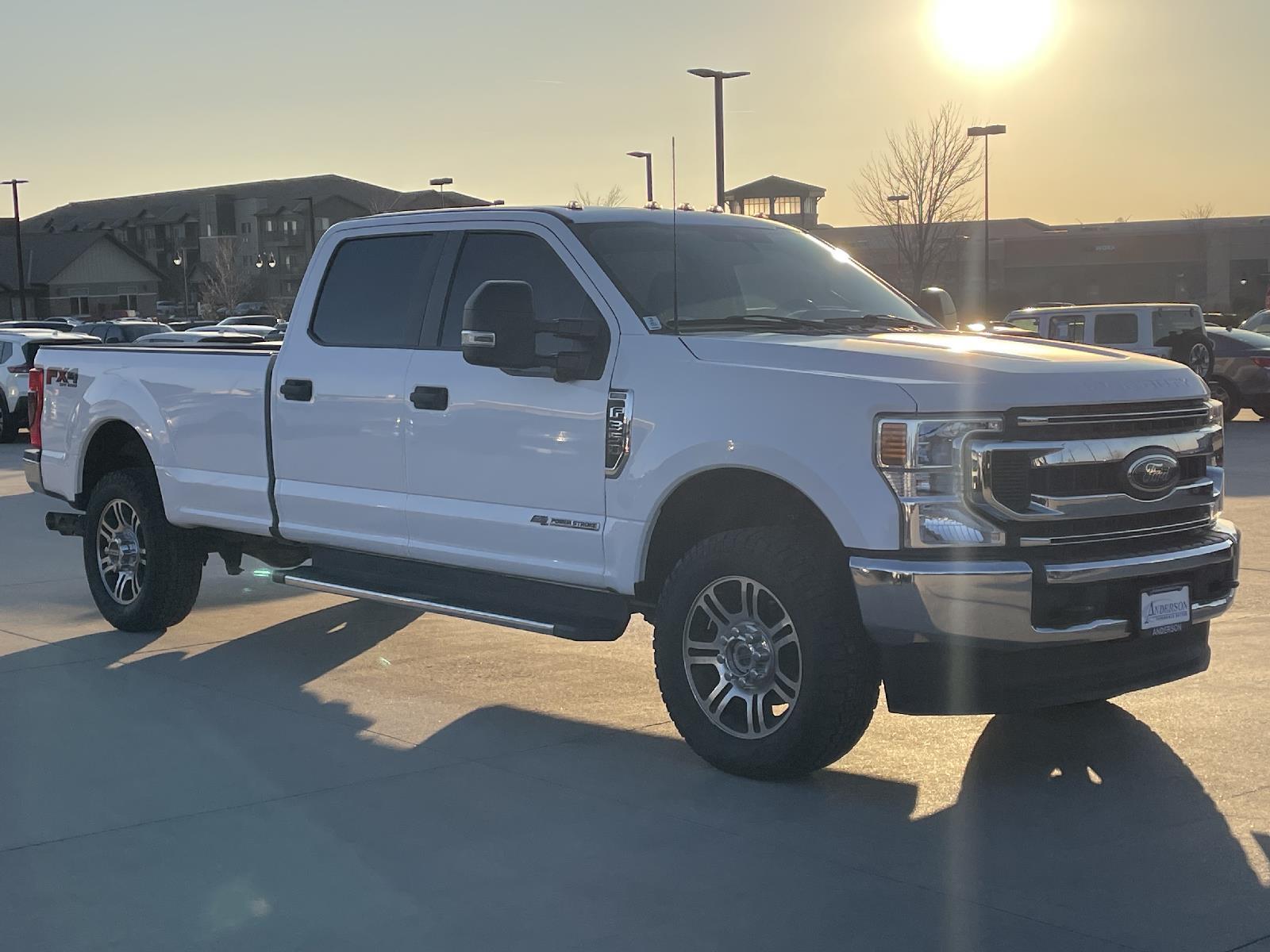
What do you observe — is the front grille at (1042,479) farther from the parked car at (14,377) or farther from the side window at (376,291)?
the parked car at (14,377)

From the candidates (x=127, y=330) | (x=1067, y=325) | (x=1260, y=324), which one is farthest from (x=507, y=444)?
(x=127, y=330)

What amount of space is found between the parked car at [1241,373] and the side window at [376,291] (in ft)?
60.7

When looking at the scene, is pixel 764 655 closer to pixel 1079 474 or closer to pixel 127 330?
pixel 1079 474

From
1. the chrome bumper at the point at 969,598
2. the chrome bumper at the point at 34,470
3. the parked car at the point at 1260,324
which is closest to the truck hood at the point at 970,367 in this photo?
the chrome bumper at the point at 969,598

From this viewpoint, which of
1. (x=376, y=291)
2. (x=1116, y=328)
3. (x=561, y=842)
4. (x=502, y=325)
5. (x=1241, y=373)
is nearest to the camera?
(x=561, y=842)

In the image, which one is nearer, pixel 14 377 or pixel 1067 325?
pixel 1067 325

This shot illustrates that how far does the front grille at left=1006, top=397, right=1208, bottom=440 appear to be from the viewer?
512 cm

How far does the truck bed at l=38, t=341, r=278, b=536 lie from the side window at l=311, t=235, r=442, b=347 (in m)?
0.42

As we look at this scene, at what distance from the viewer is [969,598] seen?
5.02 meters

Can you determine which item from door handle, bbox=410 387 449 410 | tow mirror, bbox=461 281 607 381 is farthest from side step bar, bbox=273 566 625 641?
tow mirror, bbox=461 281 607 381

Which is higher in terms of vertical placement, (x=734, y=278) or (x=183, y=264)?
(x=183, y=264)

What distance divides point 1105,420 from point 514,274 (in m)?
2.64

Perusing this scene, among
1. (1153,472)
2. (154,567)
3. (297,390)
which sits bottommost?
(154,567)

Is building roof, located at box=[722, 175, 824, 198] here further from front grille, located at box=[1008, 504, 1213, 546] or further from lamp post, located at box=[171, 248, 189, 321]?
front grille, located at box=[1008, 504, 1213, 546]
